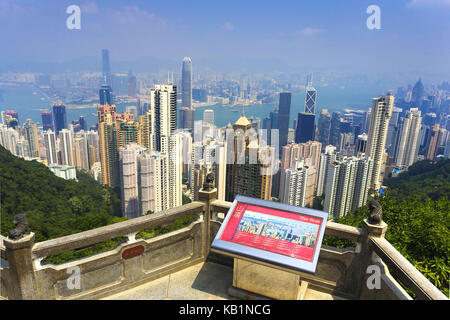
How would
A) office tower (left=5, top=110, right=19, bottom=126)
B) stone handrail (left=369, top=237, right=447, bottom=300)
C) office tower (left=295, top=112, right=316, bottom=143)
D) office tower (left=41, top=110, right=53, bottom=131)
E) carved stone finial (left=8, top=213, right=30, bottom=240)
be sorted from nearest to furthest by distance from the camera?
stone handrail (left=369, top=237, right=447, bottom=300), carved stone finial (left=8, top=213, right=30, bottom=240), office tower (left=5, top=110, right=19, bottom=126), office tower (left=295, top=112, right=316, bottom=143), office tower (left=41, top=110, right=53, bottom=131)

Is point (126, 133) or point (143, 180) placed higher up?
point (126, 133)

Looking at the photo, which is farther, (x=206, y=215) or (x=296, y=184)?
(x=296, y=184)

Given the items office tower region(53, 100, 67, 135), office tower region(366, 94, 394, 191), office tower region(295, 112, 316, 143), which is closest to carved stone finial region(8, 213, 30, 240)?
office tower region(366, 94, 394, 191)

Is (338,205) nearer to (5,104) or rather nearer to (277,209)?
(277,209)

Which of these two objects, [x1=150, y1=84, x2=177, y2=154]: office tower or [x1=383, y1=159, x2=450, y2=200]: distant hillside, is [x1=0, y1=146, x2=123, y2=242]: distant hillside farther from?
[x1=383, y1=159, x2=450, y2=200]: distant hillside

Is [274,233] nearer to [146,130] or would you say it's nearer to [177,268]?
[177,268]

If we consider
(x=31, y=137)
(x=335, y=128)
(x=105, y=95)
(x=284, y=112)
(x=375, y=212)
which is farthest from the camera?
(x=105, y=95)

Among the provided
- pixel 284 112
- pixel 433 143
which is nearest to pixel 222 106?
pixel 284 112

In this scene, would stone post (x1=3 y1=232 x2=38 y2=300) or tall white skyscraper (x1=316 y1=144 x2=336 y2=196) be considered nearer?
stone post (x1=3 y1=232 x2=38 y2=300)
